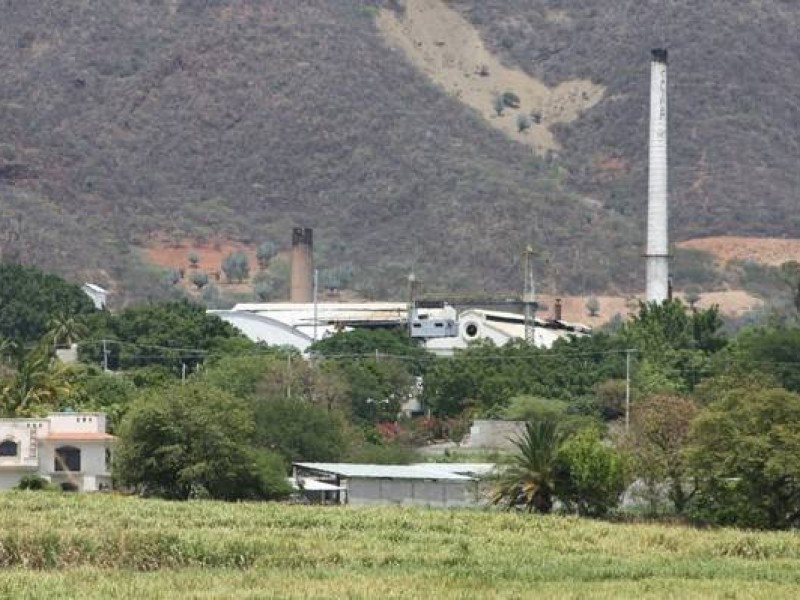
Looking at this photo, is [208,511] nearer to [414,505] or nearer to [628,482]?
[414,505]

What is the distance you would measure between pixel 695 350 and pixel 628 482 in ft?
193

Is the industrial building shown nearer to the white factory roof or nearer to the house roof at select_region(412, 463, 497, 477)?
the white factory roof

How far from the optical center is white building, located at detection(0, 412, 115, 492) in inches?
4380

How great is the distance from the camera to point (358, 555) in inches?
2995

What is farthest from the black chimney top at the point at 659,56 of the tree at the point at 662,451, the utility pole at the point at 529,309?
the tree at the point at 662,451

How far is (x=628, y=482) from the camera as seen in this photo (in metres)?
103

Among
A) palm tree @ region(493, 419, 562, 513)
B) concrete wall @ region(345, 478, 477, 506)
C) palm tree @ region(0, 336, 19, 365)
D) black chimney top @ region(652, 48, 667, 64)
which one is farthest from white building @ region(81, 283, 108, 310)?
palm tree @ region(493, 419, 562, 513)

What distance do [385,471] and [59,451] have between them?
14.7 m

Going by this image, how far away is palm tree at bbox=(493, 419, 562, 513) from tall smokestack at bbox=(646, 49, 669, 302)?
7649cm

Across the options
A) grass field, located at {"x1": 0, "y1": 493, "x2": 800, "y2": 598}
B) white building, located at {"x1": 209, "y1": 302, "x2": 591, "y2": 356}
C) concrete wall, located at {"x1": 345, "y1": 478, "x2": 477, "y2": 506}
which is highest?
white building, located at {"x1": 209, "y1": 302, "x2": 591, "y2": 356}

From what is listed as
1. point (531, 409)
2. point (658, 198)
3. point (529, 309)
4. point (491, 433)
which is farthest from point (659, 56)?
point (491, 433)

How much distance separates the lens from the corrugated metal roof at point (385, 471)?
104 m

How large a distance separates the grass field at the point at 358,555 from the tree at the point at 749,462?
6.52 metres

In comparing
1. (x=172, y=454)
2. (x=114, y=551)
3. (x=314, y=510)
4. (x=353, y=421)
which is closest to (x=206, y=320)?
(x=353, y=421)
